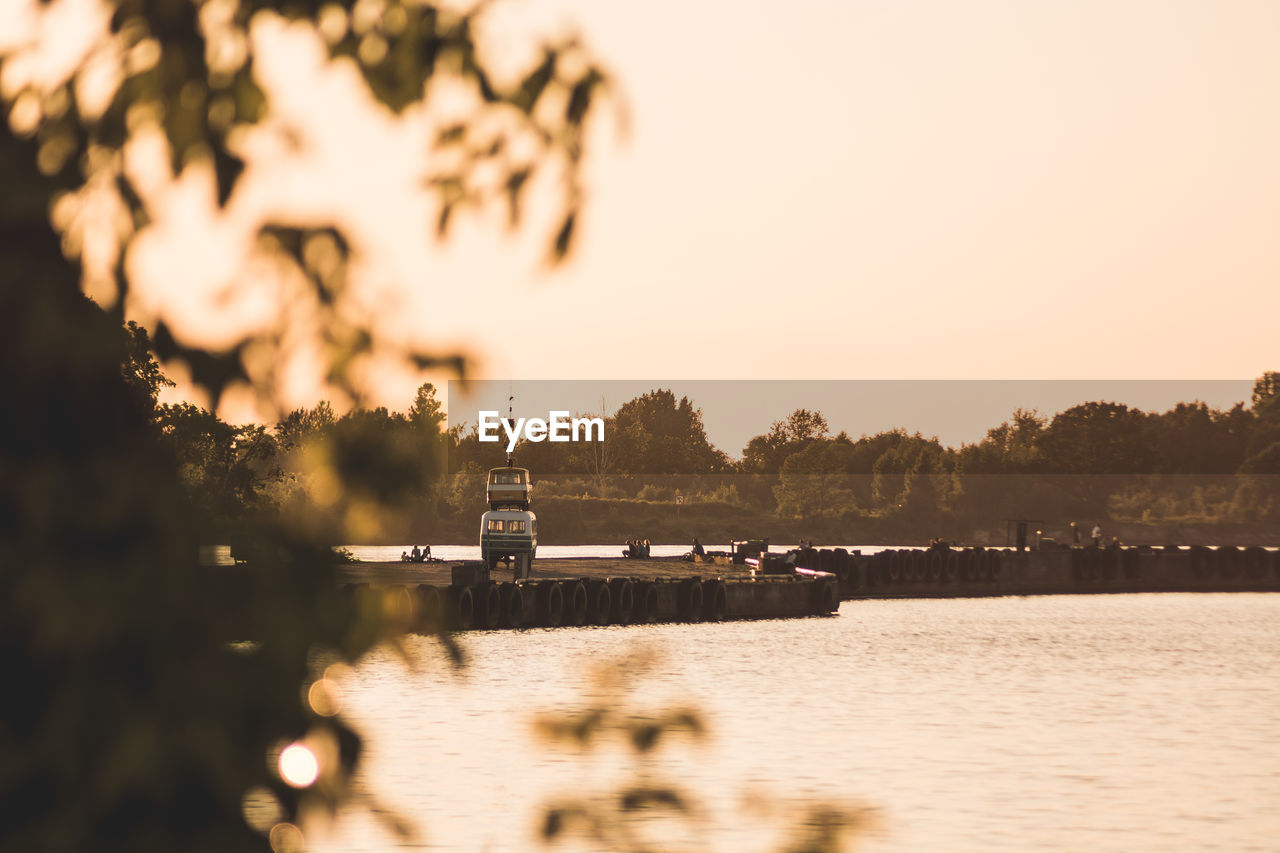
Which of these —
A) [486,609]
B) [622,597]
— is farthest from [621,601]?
[486,609]

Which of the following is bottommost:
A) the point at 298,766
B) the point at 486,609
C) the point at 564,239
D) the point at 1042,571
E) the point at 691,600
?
the point at 486,609

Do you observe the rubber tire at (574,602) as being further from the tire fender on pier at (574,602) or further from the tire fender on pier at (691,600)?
the tire fender on pier at (691,600)

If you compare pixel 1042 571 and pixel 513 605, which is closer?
pixel 513 605

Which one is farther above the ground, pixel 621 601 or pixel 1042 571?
pixel 1042 571

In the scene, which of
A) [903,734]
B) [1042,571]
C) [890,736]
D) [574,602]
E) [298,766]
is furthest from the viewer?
[1042,571]

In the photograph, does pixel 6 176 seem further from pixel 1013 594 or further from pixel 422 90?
pixel 1013 594

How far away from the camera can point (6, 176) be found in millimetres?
3369

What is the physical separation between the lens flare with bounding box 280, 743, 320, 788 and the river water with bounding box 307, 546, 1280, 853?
143 millimetres

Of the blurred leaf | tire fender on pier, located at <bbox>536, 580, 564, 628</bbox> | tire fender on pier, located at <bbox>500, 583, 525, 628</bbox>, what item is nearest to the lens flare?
the blurred leaf

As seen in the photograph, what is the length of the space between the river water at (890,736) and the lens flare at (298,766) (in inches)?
5.6

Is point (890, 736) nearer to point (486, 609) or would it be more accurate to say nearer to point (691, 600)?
point (486, 609)

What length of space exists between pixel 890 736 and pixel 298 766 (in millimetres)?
41129

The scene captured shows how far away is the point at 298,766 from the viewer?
3.46 m

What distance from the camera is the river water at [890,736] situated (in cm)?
2897
